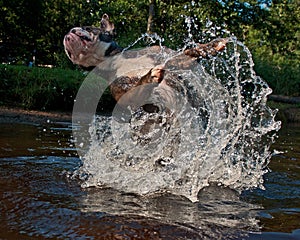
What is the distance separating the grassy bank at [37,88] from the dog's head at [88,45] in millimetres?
6062

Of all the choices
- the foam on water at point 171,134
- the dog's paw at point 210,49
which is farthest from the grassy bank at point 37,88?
the dog's paw at point 210,49

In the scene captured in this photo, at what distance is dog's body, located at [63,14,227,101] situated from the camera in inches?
148

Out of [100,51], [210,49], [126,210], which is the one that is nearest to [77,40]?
[100,51]

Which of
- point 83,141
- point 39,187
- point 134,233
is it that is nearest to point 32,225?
point 134,233

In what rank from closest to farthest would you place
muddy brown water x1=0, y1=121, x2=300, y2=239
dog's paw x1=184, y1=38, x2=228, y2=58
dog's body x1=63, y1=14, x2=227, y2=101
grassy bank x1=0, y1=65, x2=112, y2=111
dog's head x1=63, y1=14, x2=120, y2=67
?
muddy brown water x1=0, y1=121, x2=300, y2=239
dog's paw x1=184, y1=38, x2=228, y2=58
dog's body x1=63, y1=14, x2=227, y2=101
dog's head x1=63, y1=14, x2=120, y2=67
grassy bank x1=0, y1=65, x2=112, y2=111

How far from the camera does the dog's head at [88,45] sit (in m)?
3.87

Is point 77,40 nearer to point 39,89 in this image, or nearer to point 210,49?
point 210,49

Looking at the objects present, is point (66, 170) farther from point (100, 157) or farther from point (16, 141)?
point (16, 141)

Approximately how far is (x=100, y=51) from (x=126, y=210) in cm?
160

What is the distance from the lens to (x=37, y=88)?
32.0ft

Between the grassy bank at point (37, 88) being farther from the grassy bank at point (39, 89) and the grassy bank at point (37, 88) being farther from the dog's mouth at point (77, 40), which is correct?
the dog's mouth at point (77, 40)

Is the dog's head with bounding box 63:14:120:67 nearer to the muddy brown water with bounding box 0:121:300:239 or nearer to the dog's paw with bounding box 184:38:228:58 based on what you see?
the dog's paw with bounding box 184:38:228:58

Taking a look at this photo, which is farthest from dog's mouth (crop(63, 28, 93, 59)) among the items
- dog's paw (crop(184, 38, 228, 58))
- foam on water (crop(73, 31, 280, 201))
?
dog's paw (crop(184, 38, 228, 58))

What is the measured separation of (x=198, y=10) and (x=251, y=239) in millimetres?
15186
